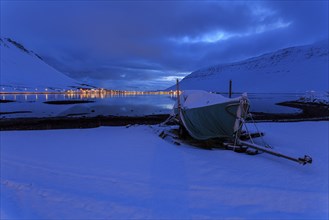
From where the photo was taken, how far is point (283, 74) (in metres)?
144

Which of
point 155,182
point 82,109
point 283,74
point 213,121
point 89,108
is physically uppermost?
point 283,74

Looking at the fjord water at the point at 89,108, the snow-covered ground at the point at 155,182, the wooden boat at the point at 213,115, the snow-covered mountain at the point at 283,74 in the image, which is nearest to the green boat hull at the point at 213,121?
the wooden boat at the point at 213,115

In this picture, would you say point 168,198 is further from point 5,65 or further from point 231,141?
point 5,65

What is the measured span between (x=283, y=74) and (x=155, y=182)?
509ft

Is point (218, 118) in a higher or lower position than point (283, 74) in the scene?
lower

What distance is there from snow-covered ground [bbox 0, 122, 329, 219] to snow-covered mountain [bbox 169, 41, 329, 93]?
106851mm

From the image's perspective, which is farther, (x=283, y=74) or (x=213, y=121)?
(x=283, y=74)

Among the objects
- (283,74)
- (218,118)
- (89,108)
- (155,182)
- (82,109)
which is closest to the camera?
(155,182)

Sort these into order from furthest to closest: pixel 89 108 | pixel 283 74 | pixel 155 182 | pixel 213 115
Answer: pixel 283 74 < pixel 89 108 < pixel 213 115 < pixel 155 182

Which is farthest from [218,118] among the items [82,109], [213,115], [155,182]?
[82,109]

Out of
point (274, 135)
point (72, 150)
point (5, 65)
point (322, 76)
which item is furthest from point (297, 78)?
point (5, 65)

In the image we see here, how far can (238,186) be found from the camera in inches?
272

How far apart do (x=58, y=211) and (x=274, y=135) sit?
12.2 m

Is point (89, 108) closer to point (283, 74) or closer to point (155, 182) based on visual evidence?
point (155, 182)
